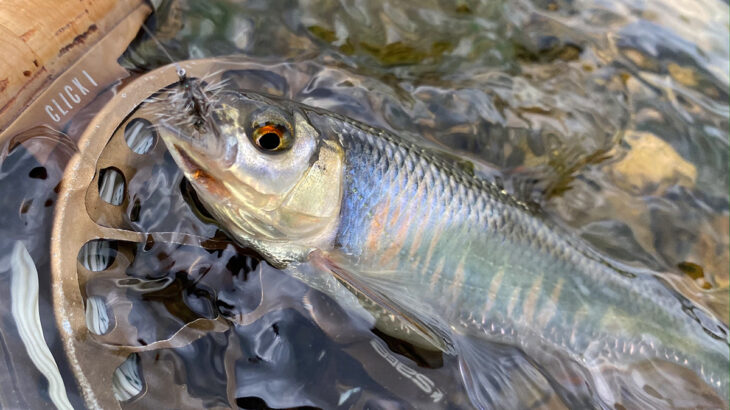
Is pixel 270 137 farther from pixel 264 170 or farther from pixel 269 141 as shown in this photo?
pixel 264 170

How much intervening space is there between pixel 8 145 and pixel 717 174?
12.1 feet

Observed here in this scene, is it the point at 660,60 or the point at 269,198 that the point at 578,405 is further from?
the point at 660,60

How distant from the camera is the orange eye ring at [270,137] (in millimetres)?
2037

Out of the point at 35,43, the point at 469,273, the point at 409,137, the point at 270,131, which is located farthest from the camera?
the point at 409,137

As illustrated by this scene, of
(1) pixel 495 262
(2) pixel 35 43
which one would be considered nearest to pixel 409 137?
(1) pixel 495 262

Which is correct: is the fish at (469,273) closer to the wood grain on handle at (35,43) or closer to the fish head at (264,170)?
the fish head at (264,170)

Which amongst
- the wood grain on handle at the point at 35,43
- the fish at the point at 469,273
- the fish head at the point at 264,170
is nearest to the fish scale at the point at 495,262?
the fish at the point at 469,273

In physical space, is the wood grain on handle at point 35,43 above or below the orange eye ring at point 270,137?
above

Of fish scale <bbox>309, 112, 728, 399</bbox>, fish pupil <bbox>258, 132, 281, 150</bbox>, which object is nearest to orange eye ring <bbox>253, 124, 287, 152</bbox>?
fish pupil <bbox>258, 132, 281, 150</bbox>

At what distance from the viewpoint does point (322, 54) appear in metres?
3.06

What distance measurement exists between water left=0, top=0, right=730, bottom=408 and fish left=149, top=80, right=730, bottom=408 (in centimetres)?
13

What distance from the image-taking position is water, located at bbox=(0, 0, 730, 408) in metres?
2.15

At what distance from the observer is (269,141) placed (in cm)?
207

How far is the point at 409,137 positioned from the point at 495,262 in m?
0.90
